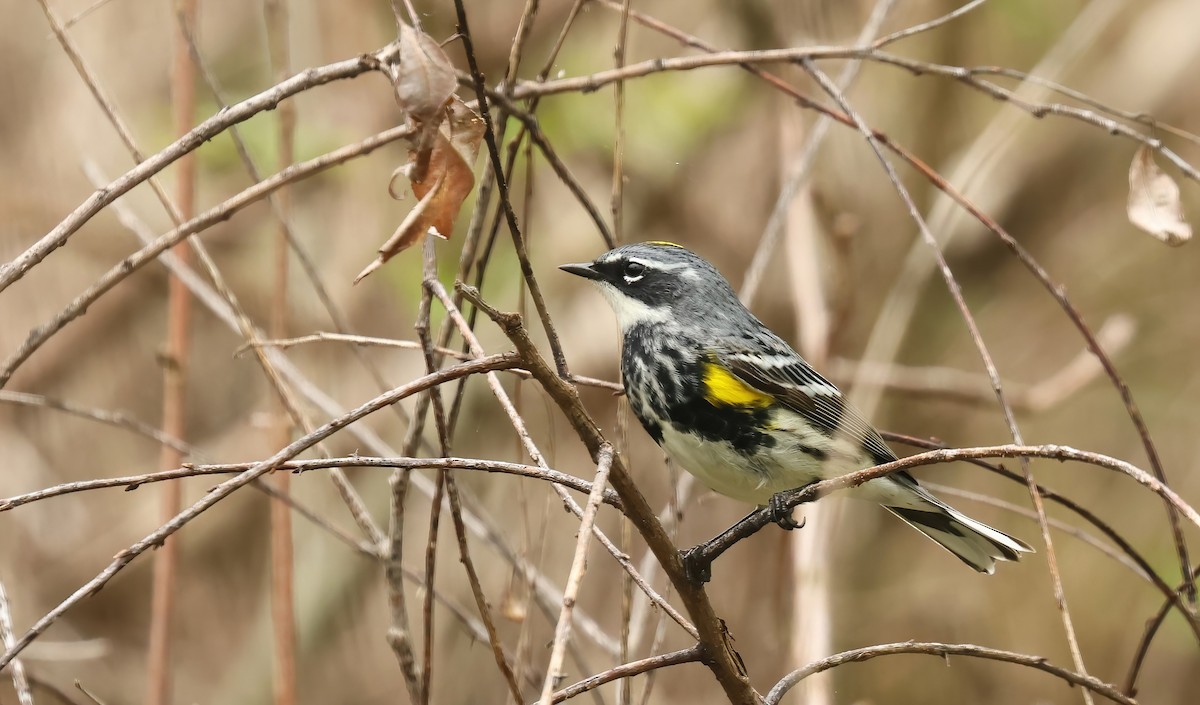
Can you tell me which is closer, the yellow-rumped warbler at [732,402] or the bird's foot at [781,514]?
the bird's foot at [781,514]

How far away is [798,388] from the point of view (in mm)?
3004

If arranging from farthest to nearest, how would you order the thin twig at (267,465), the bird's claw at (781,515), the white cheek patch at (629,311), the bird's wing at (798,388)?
the white cheek patch at (629,311) < the bird's wing at (798,388) < the bird's claw at (781,515) < the thin twig at (267,465)

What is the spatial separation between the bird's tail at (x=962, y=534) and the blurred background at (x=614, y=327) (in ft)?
5.24

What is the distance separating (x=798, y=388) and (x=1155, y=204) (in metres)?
1.05

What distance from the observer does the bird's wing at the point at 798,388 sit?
2873 mm

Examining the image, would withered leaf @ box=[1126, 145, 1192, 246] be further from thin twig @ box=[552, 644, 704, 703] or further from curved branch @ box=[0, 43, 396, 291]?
curved branch @ box=[0, 43, 396, 291]

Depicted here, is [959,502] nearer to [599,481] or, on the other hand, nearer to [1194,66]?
[1194,66]

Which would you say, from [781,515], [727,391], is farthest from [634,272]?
[781,515]

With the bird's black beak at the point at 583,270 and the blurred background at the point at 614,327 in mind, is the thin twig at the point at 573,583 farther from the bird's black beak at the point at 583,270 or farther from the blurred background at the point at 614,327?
the blurred background at the point at 614,327

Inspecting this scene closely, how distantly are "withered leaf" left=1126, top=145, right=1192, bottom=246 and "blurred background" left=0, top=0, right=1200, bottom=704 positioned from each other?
2236 millimetres

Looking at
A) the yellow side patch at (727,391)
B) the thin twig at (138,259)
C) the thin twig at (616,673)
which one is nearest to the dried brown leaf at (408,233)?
the thin twig at (138,259)

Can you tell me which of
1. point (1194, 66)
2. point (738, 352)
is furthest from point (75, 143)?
point (1194, 66)

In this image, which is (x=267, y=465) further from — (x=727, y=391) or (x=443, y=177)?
(x=727, y=391)

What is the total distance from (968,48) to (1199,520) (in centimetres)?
473
